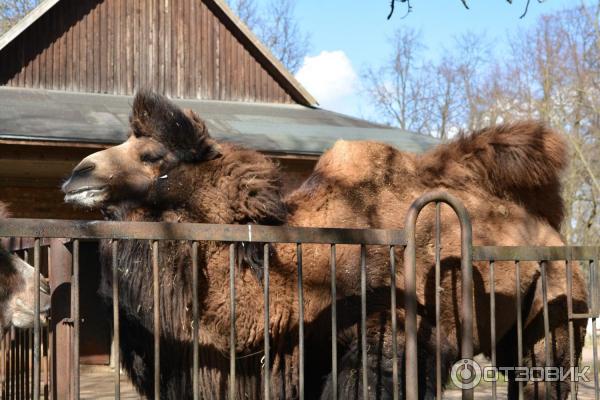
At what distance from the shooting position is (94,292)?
4168mm

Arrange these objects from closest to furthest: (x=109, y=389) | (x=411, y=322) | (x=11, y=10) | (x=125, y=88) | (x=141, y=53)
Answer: (x=411, y=322), (x=109, y=389), (x=125, y=88), (x=141, y=53), (x=11, y=10)

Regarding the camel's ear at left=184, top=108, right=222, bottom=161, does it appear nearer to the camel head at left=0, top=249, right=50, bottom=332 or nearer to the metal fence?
the metal fence

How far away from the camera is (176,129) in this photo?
13.2 feet

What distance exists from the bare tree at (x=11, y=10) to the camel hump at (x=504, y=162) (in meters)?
24.8

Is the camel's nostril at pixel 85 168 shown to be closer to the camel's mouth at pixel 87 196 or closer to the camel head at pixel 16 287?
the camel's mouth at pixel 87 196

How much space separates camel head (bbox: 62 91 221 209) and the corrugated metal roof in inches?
236

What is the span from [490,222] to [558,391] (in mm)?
971

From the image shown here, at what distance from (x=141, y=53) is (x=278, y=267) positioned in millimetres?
11373

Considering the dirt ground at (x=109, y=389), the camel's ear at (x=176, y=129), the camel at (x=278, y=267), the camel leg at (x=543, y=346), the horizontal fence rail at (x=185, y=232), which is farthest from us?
the dirt ground at (x=109, y=389)

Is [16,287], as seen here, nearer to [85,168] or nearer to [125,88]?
[85,168]

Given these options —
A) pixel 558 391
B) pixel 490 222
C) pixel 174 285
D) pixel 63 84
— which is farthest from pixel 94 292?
pixel 63 84

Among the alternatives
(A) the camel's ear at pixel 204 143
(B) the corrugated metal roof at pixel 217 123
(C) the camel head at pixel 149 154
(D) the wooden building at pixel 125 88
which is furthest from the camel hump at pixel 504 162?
(D) the wooden building at pixel 125 88

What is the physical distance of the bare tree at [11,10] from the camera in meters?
26.7

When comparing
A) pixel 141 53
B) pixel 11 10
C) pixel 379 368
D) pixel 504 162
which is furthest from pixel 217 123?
pixel 11 10
